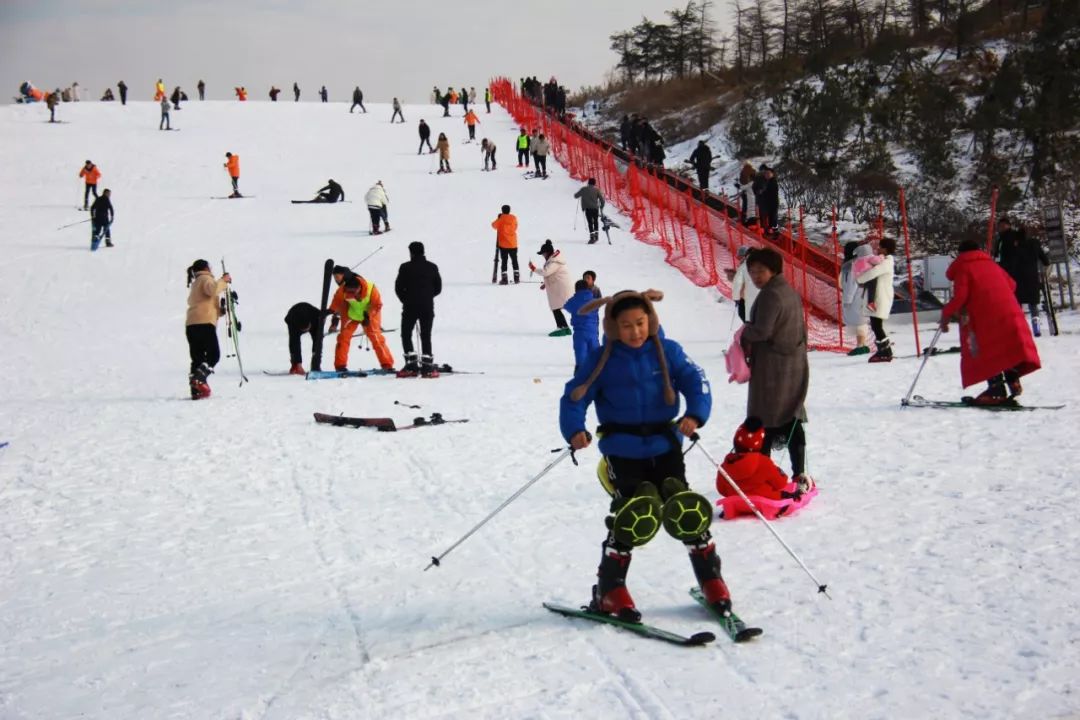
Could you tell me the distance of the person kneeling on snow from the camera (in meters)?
5.87

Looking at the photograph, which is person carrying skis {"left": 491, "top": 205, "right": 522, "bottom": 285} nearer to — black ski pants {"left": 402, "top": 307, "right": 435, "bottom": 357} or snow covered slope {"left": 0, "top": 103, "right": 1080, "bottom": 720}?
snow covered slope {"left": 0, "top": 103, "right": 1080, "bottom": 720}

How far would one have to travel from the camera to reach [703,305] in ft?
54.0

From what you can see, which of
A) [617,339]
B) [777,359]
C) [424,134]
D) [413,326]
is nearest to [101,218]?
[424,134]

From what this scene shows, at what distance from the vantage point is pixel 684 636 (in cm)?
418

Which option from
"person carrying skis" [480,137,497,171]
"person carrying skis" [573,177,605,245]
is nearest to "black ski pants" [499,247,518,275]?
"person carrying skis" [573,177,605,245]

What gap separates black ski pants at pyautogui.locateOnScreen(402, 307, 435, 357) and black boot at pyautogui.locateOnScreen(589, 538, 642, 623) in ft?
25.3

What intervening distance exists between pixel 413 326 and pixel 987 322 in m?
6.31

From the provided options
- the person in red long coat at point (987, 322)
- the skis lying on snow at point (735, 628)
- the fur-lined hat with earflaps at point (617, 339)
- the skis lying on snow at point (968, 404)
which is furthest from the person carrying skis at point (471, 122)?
the skis lying on snow at point (735, 628)

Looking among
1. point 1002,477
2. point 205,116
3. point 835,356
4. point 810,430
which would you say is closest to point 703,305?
point 835,356

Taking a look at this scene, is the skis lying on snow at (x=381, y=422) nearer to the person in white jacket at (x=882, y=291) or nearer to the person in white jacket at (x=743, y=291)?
the person in white jacket at (x=743, y=291)

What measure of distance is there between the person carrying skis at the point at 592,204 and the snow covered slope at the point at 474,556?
23.0 ft

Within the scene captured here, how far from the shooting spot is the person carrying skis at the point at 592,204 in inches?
805

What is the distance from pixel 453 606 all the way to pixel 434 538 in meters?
1.23

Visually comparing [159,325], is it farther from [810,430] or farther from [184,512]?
[810,430]
